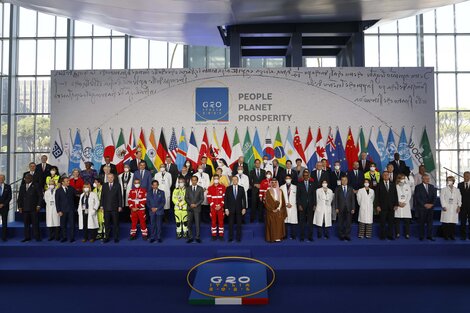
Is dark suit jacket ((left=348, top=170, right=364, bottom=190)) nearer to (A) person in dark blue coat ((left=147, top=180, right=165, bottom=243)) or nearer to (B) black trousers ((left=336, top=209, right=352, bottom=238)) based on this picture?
(B) black trousers ((left=336, top=209, right=352, bottom=238))

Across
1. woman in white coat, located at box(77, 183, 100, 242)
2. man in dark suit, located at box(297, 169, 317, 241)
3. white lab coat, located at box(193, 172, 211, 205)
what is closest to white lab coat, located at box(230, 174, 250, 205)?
white lab coat, located at box(193, 172, 211, 205)

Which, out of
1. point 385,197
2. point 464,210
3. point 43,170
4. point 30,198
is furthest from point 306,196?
point 43,170

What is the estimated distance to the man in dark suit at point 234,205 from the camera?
8852 mm

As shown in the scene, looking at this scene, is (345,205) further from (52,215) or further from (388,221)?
(52,215)

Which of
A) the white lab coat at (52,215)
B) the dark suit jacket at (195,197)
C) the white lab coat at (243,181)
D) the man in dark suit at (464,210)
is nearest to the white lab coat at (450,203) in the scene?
the man in dark suit at (464,210)

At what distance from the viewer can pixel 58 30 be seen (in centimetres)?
1742

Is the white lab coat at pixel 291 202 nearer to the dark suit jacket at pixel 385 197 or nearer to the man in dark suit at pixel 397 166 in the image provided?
the dark suit jacket at pixel 385 197

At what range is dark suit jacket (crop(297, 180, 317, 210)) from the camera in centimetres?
895

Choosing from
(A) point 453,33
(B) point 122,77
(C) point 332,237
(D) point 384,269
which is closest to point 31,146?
(B) point 122,77

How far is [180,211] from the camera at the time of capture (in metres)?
8.88

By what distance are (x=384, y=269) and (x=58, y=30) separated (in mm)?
17010

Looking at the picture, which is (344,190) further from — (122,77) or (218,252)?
(122,77)

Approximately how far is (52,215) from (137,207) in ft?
6.82

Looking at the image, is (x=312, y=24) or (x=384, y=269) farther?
(x=312, y=24)
